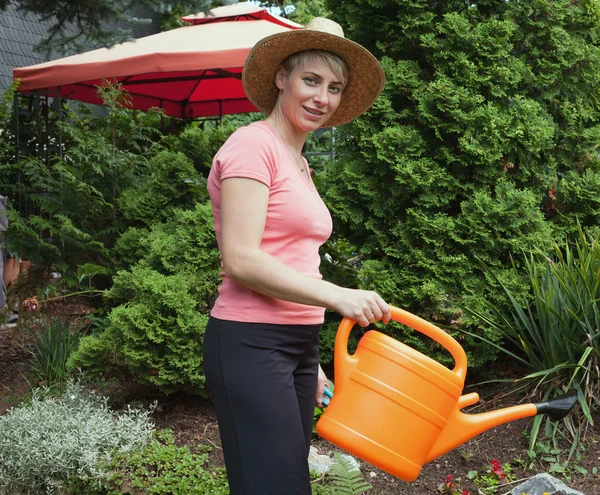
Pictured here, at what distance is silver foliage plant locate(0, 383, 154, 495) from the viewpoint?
113 inches

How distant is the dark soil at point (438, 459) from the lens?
299cm

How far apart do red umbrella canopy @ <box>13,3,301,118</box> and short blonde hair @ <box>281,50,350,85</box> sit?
334 cm

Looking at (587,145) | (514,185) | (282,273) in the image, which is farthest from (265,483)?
(587,145)

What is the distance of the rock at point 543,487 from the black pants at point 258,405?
1483mm

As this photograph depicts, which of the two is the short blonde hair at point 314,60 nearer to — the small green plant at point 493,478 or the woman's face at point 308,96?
the woman's face at point 308,96

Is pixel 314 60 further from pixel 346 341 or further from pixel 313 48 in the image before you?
pixel 346 341

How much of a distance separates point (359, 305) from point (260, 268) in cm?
22

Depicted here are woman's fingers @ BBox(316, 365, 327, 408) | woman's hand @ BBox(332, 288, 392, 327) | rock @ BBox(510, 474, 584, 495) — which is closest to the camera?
woman's hand @ BBox(332, 288, 392, 327)

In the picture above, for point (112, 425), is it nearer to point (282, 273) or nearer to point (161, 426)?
point (161, 426)

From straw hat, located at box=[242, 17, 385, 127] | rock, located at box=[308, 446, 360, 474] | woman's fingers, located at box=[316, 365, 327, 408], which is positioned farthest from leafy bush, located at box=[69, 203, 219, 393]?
straw hat, located at box=[242, 17, 385, 127]

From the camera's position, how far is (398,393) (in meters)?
1.56

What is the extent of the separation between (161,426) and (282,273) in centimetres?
215

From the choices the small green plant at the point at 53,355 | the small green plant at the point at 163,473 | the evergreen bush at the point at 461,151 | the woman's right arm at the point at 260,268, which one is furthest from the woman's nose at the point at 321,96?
the small green plant at the point at 53,355

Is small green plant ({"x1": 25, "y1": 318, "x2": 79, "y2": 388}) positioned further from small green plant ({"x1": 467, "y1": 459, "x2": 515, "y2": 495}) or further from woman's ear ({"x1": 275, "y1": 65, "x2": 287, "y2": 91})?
woman's ear ({"x1": 275, "y1": 65, "x2": 287, "y2": 91})
